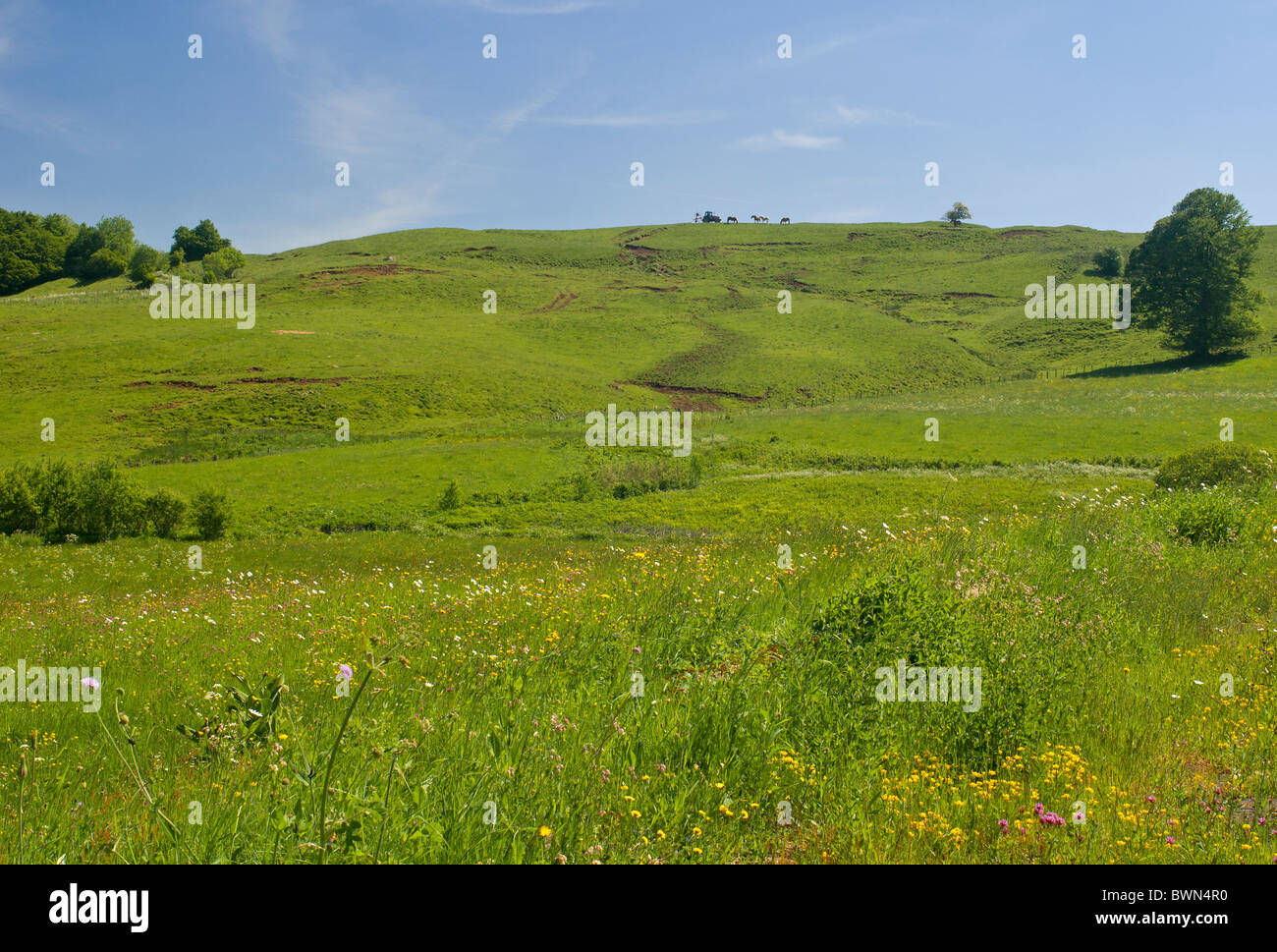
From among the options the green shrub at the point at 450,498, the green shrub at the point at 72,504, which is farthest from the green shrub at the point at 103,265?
the green shrub at the point at 450,498

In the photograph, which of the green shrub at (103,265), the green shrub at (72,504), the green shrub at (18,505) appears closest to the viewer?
the green shrub at (72,504)

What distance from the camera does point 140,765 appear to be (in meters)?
4.93

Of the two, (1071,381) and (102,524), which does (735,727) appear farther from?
(1071,381)

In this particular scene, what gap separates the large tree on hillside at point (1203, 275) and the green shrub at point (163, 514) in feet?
287

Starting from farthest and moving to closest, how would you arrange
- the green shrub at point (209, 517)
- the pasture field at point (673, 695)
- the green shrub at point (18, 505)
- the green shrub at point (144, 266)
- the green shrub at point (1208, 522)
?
the green shrub at point (144, 266)
the green shrub at point (209, 517)
the green shrub at point (18, 505)
the green shrub at point (1208, 522)
the pasture field at point (673, 695)

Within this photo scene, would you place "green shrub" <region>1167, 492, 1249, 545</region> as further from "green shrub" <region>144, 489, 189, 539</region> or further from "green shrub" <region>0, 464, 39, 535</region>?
"green shrub" <region>0, 464, 39, 535</region>

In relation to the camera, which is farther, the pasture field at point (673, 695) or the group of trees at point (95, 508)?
the group of trees at point (95, 508)

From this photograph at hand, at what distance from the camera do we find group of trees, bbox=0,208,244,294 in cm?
13650

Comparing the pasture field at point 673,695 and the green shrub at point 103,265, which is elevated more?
the green shrub at point 103,265

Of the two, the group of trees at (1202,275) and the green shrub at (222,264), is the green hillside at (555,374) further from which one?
the green shrub at (222,264)

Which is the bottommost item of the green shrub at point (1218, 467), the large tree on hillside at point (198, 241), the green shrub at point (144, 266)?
the green shrub at point (1218, 467)

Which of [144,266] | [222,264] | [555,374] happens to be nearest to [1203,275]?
[555,374]

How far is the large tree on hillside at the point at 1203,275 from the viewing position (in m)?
72.2

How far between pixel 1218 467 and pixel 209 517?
4273cm
